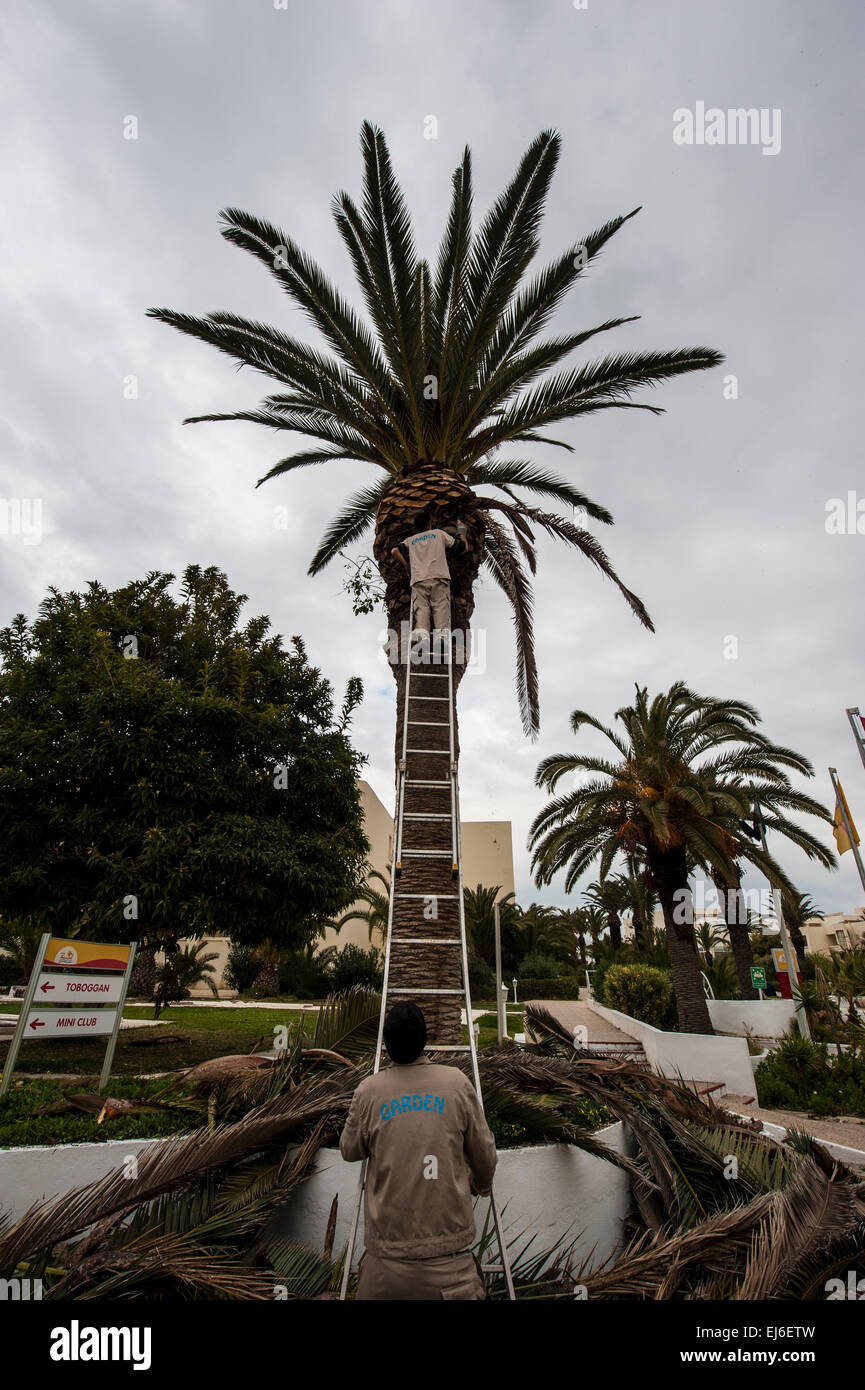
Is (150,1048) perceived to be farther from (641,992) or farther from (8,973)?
(8,973)

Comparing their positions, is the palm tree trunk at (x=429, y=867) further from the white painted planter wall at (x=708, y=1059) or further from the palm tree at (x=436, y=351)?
the white painted planter wall at (x=708, y=1059)

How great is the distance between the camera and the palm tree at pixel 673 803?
16.2 meters

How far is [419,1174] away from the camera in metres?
2.67

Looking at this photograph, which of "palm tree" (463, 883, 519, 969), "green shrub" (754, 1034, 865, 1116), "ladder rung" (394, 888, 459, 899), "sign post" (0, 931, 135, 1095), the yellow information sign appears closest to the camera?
"ladder rung" (394, 888, 459, 899)

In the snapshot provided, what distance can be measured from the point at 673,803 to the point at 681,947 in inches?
133

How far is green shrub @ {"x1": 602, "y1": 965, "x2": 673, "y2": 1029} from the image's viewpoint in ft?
62.5

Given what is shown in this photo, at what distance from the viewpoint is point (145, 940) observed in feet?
33.1

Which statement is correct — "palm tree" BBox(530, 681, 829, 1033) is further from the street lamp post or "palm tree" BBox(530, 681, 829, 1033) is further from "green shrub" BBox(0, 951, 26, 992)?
"green shrub" BBox(0, 951, 26, 992)

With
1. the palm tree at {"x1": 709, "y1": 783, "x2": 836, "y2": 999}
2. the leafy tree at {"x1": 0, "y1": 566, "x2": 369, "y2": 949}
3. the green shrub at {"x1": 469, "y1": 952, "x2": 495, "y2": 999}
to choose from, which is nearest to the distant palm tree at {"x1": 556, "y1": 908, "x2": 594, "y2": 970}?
the green shrub at {"x1": 469, "y1": 952, "x2": 495, "y2": 999}

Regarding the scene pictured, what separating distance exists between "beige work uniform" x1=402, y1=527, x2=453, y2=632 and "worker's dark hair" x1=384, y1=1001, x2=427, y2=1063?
4.70m

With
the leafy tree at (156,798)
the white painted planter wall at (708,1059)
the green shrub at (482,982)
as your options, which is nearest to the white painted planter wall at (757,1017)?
the white painted planter wall at (708,1059)

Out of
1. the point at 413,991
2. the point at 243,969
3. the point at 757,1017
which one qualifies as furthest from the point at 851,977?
the point at 243,969

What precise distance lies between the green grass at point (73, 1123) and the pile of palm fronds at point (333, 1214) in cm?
30
